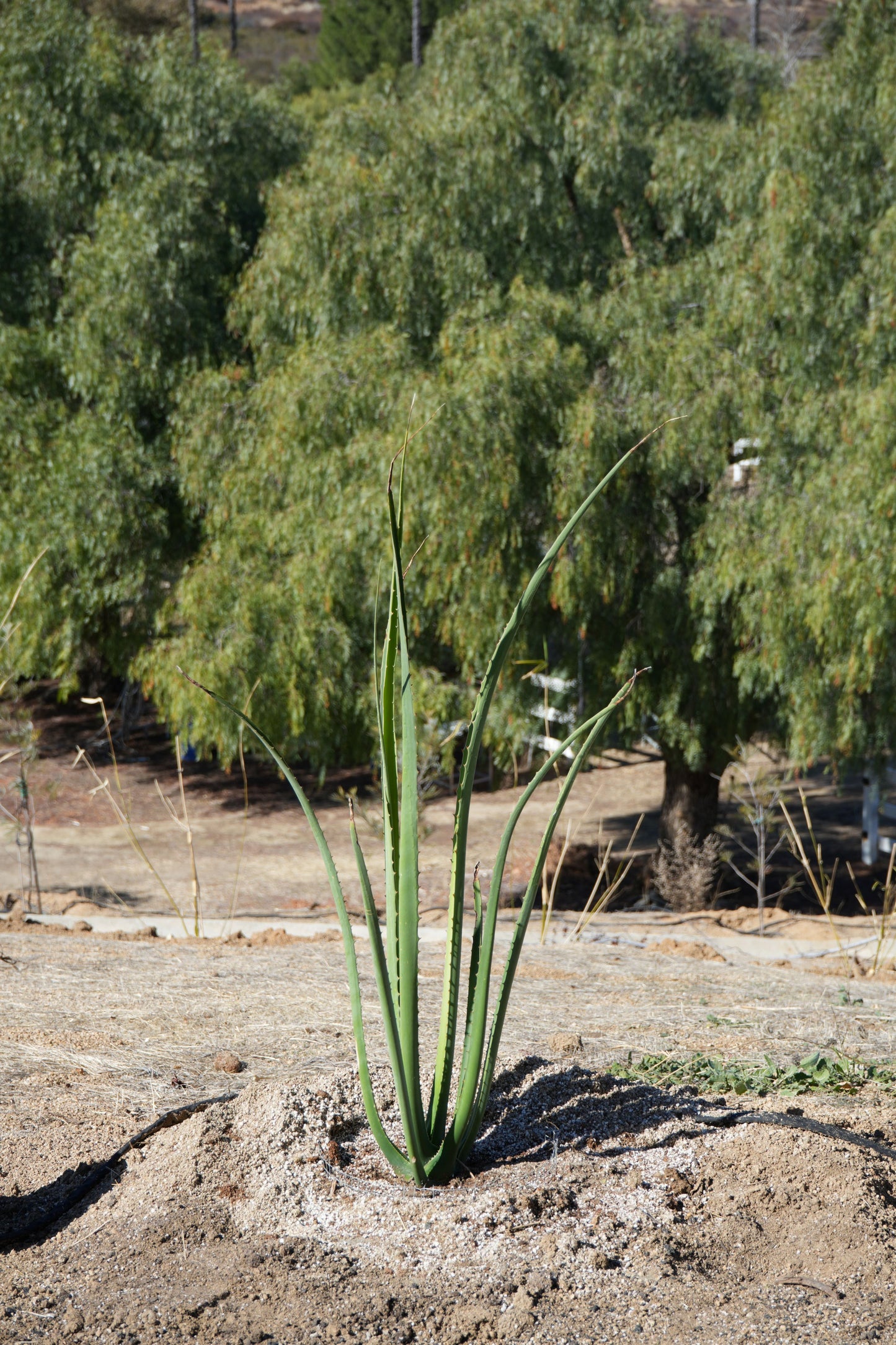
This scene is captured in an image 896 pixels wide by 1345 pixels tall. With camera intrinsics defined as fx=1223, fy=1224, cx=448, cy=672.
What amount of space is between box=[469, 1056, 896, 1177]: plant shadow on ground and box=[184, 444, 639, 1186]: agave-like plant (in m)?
0.16

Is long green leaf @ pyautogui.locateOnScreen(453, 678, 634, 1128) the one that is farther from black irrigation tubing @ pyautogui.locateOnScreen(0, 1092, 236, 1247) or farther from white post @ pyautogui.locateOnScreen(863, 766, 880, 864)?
white post @ pyautogui.locateOnScreen(863, 766, 880, 864)

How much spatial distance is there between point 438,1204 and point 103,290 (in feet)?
34.9

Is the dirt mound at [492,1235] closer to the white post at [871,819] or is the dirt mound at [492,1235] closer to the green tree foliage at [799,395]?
the green tree foliage at [799,395]

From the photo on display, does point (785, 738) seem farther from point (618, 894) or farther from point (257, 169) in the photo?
point (257, 169)

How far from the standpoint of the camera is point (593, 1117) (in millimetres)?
2908

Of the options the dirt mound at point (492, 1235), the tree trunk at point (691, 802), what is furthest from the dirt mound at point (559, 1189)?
the tree trunk at point (691, 802)

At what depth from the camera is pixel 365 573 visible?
8.96 m

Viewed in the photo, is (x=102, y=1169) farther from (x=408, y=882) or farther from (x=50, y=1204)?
(x=408, y=882)

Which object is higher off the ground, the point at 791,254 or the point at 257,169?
the point at 257,169

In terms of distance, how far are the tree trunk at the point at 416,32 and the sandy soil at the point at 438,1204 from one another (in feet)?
115

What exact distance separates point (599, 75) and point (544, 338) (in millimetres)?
3085

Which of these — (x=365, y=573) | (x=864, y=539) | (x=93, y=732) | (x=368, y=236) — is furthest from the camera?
(x=93, y=732)

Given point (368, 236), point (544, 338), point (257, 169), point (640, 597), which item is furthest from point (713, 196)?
point (257, 169)

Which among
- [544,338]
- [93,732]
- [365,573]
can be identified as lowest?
[93,732]
